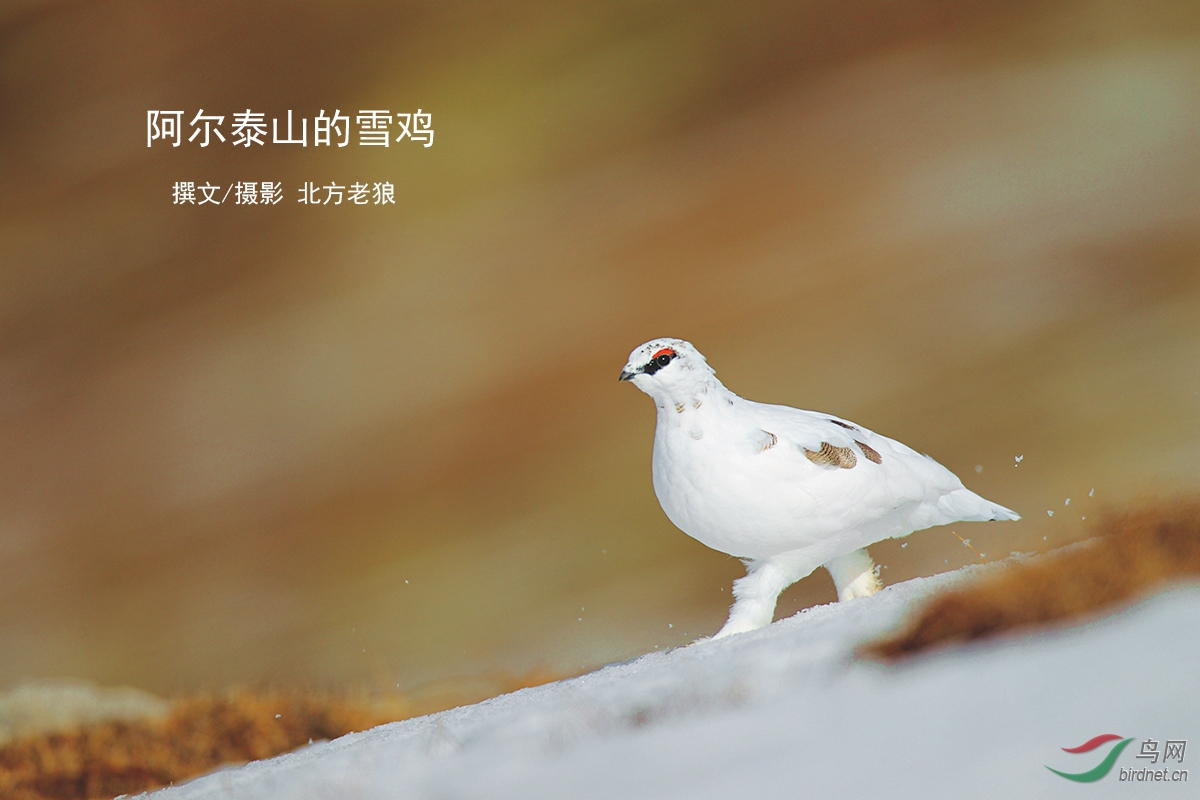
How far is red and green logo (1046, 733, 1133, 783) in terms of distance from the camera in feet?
3.49

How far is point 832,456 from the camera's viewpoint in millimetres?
1791

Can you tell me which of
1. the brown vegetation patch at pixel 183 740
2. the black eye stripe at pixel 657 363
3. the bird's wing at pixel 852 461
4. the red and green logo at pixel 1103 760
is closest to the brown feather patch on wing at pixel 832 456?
the bird's wing at pixel 852 461

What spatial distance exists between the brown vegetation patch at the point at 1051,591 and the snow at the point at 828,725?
29 millimetres

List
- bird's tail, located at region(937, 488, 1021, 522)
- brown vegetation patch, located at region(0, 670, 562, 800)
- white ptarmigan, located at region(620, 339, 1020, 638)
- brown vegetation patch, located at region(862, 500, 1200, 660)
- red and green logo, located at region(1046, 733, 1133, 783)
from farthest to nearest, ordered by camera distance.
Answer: brown vegetation patch, located at region(0, 670, 562, 800)
bird's tail, located at region(937, 488, 1021, 522)
white ptarmigan, located at region(620, 339, 1020, 638)
brown vegetation patch, located at region(862, 500, 1200, 660)
red and green logo, located at region(1046, 733, 1133, 783)

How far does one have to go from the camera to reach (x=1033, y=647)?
1211 millimetres

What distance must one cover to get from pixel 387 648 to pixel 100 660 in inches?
34.8

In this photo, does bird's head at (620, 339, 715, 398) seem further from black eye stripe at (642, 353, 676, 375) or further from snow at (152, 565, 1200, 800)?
snow at (152, 565, 1200, 800)

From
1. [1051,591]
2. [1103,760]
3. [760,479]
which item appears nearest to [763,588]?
[760,479]

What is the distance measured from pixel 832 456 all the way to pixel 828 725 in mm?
684

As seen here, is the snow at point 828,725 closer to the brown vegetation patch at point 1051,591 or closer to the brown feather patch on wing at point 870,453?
the brown vegetation patch at point 1051,591

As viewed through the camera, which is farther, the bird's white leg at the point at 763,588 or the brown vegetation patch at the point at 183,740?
the brown vegetation patch at the point at 183,740

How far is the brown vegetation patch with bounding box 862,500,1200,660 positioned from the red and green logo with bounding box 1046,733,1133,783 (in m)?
0.18

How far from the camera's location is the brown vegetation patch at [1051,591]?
126cm

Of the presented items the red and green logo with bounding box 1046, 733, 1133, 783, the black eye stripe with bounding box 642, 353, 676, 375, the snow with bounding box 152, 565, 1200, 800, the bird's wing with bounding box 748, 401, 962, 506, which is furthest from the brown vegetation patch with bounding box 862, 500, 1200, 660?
the black eye stripe with bounding box 642, 353, 676, 375
